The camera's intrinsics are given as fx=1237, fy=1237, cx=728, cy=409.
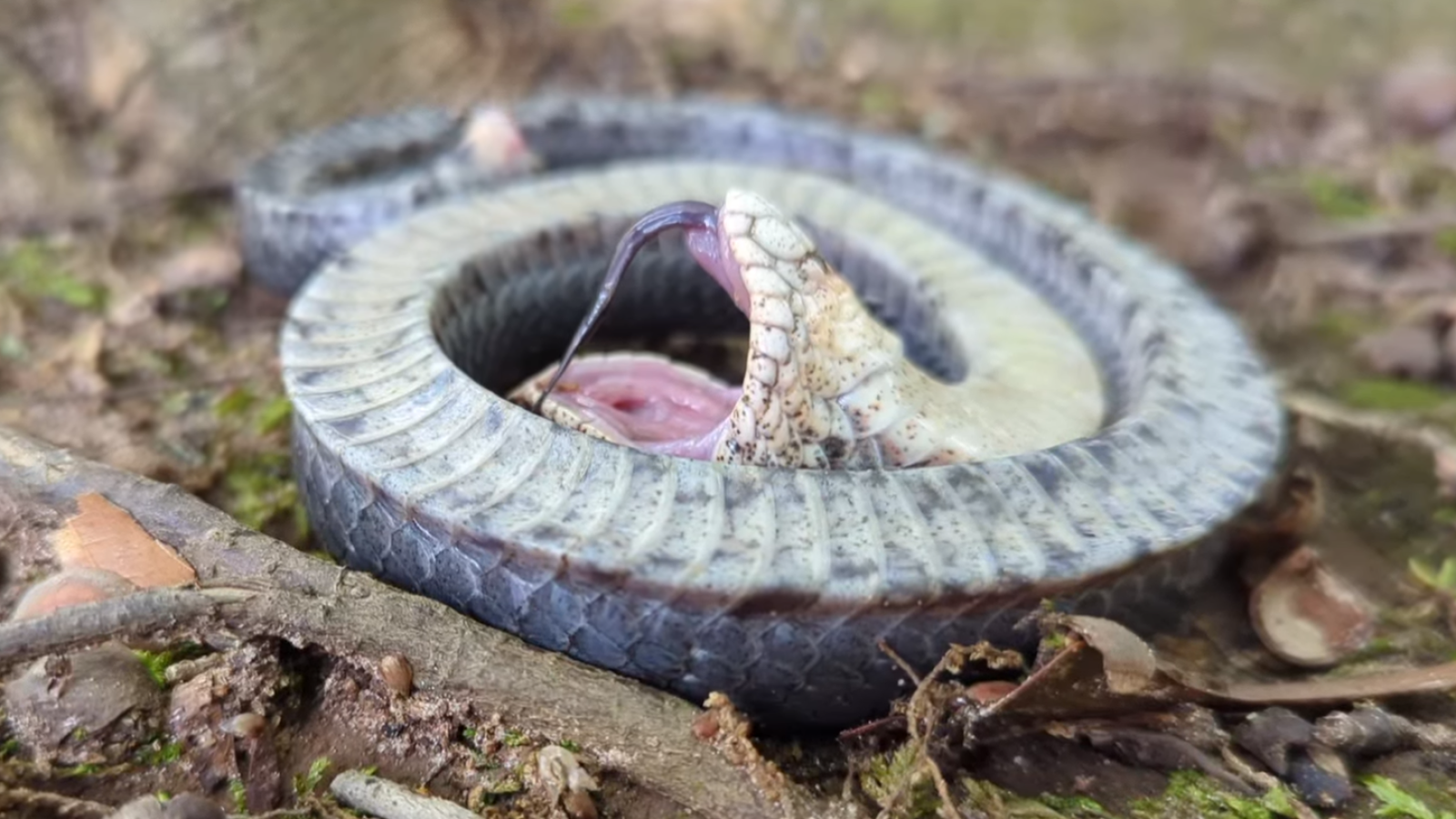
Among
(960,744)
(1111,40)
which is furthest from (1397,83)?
(960,744)

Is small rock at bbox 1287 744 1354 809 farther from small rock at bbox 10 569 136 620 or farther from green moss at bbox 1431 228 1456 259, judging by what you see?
green moss at bbox 1431 228 1456 259

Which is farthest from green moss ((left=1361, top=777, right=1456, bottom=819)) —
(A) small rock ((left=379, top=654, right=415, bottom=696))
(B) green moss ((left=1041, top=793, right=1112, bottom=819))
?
(A) small rock ((left=379, top=654, right=415, bottom=696))

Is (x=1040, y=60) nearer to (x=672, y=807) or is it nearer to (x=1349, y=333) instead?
(x=1349, y=333)

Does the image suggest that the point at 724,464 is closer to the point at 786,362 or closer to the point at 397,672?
the point at 786,362

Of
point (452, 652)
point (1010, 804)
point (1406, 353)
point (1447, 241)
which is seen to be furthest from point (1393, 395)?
point (452, 652)

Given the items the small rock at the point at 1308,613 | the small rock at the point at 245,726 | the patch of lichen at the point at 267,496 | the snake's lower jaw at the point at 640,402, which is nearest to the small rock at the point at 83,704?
the small rock at the point at 245,726

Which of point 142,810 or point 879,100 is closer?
point 142,810
